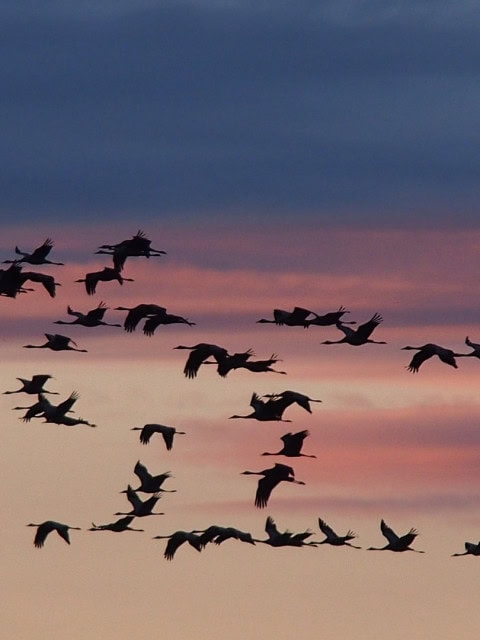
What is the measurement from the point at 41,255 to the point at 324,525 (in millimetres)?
14999

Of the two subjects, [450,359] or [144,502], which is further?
[144,502]

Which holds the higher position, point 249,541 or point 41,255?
point 41,255

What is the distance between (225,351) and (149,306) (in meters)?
3.45

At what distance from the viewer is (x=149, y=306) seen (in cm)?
12194

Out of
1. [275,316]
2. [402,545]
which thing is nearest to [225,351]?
[275,316]

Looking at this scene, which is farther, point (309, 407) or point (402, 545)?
point (402, 545)

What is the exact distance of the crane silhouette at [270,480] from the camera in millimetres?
121000

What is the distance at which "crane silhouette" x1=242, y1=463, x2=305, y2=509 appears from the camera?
121000 mm

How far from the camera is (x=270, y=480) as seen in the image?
400 feet

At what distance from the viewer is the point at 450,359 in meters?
115

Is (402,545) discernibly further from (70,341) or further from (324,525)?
(70,341)

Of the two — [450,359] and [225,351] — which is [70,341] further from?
[450,359]

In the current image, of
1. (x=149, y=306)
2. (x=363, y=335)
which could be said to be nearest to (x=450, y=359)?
(x=363, y=335)

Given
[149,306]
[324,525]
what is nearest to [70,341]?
[149,306]
